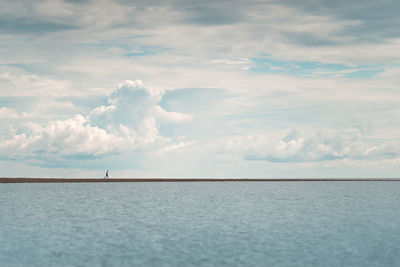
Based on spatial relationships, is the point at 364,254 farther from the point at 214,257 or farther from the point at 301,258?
the point at 214,257

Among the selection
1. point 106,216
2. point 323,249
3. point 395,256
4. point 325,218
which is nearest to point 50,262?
point 323,249

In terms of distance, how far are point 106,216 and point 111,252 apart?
96.4 feet

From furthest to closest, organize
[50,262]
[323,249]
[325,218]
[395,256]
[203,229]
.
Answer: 1. [325,218]
2. [203,229]
3. [323,249]
4. [395,256]
5. [50,262]

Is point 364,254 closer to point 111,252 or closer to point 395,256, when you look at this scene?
point 395,256

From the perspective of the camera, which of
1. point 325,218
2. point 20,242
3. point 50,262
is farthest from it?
point 325,218

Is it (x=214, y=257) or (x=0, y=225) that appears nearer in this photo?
(x=214, y=257)

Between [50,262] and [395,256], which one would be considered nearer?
[50,262]

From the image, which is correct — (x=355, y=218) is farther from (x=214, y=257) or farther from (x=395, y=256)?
(x=214, y=257)

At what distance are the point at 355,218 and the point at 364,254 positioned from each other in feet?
97.1

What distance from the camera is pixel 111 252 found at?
3538 cm

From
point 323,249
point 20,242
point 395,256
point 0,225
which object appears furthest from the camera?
point 0,225

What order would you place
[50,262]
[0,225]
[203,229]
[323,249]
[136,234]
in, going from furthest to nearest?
[0,225], [203,229], [136,234], [323,249], [50,262]

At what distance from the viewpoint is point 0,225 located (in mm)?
52375

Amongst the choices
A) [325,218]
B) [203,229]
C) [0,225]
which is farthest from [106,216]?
[325,218]
